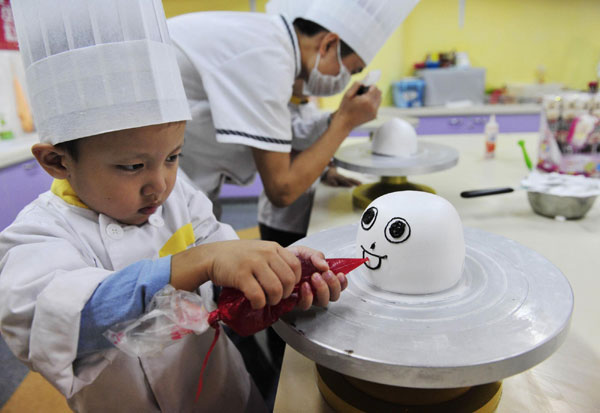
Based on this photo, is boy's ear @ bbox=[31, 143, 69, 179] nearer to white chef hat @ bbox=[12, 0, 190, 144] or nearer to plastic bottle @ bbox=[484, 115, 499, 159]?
white chef hat @ bbox=[12, 0, 190, 144]

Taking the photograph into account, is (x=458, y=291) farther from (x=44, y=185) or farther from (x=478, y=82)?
(x=478, y=82)

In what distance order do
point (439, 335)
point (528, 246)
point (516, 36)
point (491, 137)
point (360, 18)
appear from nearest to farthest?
point (439, 335)
point (528, 246)
point (360, 18)
point (491, 137)
point (516, 36)

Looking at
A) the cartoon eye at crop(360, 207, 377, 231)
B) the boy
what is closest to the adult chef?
the boy

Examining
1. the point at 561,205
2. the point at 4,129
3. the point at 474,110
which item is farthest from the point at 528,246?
the point at 4,129

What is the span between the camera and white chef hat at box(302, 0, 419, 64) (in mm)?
Answer: 1014

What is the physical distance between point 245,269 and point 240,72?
0.59 metres

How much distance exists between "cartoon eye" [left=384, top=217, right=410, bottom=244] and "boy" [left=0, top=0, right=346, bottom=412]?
0.28ft

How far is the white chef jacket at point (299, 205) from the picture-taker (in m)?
1.28

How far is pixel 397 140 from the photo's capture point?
42.1 inches

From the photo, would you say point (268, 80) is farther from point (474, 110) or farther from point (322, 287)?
point (474, 110)

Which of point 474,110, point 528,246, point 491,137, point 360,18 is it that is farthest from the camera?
point 474,110

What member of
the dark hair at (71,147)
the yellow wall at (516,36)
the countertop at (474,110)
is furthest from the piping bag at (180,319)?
the yellow wall at (516,36)

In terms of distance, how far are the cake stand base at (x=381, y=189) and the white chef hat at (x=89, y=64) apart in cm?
61

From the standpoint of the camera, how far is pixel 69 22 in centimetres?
50
